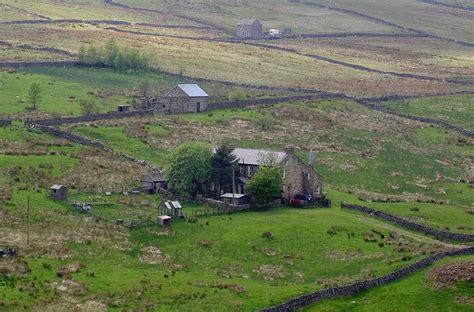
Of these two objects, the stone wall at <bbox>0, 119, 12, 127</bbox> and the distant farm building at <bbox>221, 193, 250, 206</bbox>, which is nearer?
the distant farm building at <bbox>221, 193, 250, 206</bbox>

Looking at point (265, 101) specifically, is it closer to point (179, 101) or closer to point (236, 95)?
point (236, 95)

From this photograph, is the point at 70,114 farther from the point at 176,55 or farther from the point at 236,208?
the point at 176,55

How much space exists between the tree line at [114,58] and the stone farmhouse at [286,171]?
62.2 meters

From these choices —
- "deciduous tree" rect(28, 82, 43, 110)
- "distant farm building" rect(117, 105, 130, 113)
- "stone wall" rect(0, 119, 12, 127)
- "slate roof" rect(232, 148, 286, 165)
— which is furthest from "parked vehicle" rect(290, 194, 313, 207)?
"deciduous tree" rect(28, 82, 43, 110)

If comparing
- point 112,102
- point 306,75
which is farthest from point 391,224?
point 306,75

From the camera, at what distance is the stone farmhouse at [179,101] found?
5443 inches

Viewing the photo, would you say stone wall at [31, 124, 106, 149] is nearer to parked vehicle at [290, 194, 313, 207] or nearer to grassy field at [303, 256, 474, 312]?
parked vehicle at [290, 194, 313, 207]

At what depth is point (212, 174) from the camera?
99.8 m

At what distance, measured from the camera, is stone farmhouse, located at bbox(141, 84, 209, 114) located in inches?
5443

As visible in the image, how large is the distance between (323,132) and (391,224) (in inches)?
1723

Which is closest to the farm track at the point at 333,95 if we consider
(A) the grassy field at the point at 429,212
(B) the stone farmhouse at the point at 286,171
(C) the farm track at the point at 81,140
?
(C) the farm track at the point at 81,140

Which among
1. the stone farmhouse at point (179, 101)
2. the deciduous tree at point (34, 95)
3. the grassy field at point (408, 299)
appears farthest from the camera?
the stone farmhouse at point (179, 101)

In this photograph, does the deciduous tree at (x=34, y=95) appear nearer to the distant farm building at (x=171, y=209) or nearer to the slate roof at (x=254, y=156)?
the slate roof at (x=254, y=156)

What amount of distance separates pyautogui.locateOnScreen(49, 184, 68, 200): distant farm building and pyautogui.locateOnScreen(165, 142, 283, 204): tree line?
12.1 m
